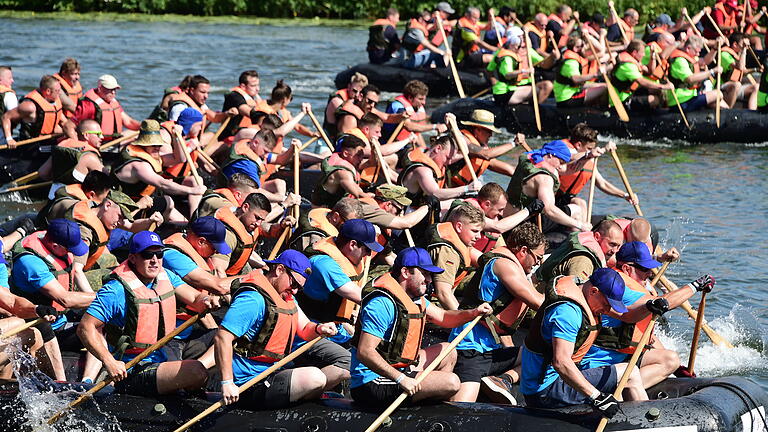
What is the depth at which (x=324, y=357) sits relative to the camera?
26.2ft

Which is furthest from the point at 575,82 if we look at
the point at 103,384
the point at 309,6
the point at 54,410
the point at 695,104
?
the point at 309,6

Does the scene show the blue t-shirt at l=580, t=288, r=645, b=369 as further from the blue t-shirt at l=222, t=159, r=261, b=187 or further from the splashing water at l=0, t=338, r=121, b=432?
the blue t-shirt at l=222, t=159, r=261, b=187

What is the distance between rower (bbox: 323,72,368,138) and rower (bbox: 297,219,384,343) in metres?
5.85

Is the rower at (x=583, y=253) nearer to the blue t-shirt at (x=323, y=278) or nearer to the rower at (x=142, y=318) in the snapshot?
the blue t-shirt at (x=323, y=278)

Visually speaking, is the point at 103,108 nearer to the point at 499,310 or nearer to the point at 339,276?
the point at 339,276

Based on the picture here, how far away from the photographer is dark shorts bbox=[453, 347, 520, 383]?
7914 millimetres

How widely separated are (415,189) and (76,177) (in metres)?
3.46

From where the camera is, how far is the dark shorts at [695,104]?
59.1 ft

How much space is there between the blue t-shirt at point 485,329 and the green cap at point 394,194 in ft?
7.44

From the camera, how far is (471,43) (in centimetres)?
2197

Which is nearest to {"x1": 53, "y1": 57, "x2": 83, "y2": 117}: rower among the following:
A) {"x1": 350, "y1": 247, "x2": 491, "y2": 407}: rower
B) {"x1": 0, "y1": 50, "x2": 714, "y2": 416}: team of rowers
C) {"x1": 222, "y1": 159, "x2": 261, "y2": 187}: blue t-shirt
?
{"x1": 0, "y1": 50, "x2": 714, "y2": 416}: team of rowers

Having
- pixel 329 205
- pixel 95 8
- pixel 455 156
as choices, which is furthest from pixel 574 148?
pixel 95 8

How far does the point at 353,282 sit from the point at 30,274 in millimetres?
2206

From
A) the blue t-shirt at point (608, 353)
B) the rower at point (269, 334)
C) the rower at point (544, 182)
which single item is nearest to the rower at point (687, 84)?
the rower at point (544, 182)
